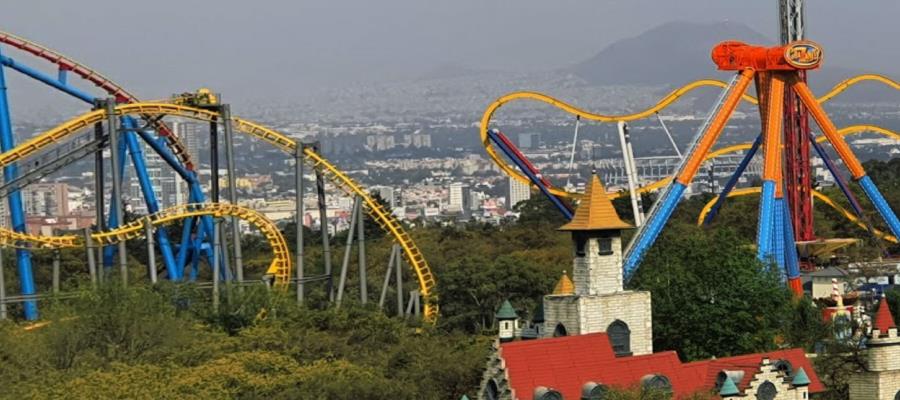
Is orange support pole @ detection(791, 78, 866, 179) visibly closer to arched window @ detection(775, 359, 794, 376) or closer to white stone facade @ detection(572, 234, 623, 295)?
white stone facade @ detection(572, 234, 623, 295)

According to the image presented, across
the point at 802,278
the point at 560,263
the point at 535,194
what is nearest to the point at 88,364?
the point at 802,278

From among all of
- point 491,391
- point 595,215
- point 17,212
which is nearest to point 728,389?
point 491,391

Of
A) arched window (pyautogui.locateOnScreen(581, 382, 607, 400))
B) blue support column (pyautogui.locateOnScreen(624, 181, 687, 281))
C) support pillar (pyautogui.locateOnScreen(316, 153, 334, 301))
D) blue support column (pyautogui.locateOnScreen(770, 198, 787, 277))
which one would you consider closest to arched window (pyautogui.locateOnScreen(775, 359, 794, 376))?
arched window (pyautogui.locateOnScreen(581, 382, 607, 400))

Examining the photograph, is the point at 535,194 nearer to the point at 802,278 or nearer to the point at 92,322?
the point at 802,278

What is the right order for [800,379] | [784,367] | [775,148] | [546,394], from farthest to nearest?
[775,148] < [784,367] < [800,379] < [546,394]

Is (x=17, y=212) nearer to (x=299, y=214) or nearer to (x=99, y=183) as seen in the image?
(x=99, y=183)

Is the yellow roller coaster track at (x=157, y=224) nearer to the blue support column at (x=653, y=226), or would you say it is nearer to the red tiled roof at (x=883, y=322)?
the blue support column at (x=653, y=226)
